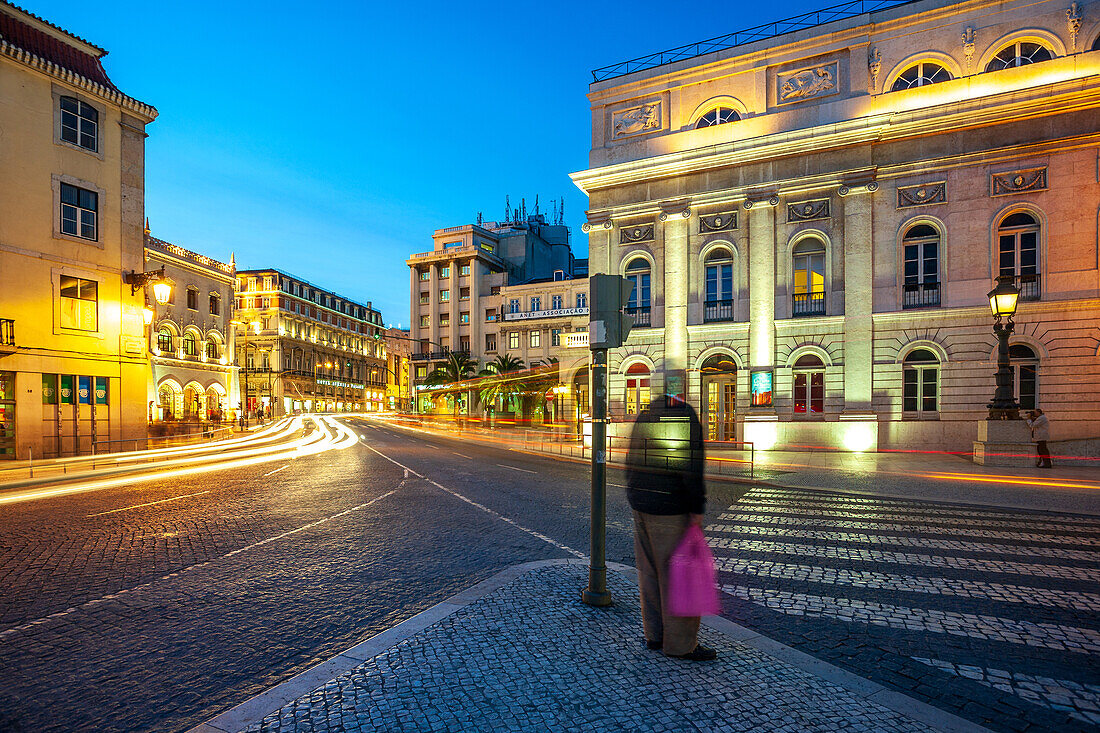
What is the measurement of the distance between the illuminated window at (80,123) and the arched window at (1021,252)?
3612 cm

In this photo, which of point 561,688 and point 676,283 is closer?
point 561,688

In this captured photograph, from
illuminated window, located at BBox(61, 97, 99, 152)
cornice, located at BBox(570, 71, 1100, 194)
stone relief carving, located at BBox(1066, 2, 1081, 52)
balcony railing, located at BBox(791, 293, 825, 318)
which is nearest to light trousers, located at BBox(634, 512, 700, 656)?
balcony railing, located at BBox(791, 293, 825, 318)

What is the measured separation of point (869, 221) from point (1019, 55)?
804 cm

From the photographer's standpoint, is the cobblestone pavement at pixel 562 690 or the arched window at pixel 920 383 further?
the arched window at pixel 920 383

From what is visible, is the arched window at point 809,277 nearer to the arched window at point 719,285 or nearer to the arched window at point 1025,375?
the arched window at point 719,285

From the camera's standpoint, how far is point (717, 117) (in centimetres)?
2605

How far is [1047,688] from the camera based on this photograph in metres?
3.70

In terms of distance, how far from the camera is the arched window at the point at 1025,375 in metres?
20.4

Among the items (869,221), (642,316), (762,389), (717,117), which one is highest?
(717,117)

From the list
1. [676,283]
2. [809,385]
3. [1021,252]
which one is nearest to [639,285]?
[676,283]

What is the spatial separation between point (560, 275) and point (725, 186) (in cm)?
3054

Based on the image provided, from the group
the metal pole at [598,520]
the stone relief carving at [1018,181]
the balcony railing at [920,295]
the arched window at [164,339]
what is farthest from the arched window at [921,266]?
the arched window at [164,339]

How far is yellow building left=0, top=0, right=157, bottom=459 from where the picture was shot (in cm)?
1961

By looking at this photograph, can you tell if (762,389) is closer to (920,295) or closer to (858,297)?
(858,297)
